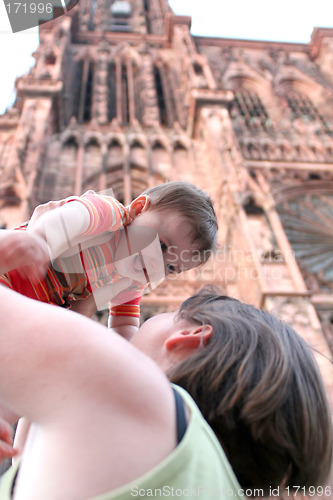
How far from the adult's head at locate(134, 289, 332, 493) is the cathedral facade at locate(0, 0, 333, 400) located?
14.7ft

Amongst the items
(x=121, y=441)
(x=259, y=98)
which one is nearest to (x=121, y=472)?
(x=121, y=441)

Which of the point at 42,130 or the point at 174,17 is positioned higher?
Answer: the point at 174,17

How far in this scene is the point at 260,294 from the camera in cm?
618

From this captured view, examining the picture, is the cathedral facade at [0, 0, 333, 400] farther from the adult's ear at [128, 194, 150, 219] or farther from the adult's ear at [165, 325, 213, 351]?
the adult's ear at [165, 325, 213, 351]

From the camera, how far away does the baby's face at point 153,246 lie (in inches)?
69.8

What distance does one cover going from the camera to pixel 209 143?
1031 cm

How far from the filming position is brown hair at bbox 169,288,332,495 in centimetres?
90

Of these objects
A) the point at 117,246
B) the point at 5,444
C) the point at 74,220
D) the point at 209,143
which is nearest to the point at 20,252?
the point at 74,220

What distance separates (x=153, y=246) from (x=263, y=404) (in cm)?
101

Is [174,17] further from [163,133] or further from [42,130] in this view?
[42,130]

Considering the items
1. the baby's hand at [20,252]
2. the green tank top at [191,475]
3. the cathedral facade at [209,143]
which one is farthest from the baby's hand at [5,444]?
the cathedral facade at [209,143]

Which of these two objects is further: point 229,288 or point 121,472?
point 229,288

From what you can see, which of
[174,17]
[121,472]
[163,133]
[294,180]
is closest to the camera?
[121,472]

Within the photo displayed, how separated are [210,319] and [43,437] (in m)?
0.61
